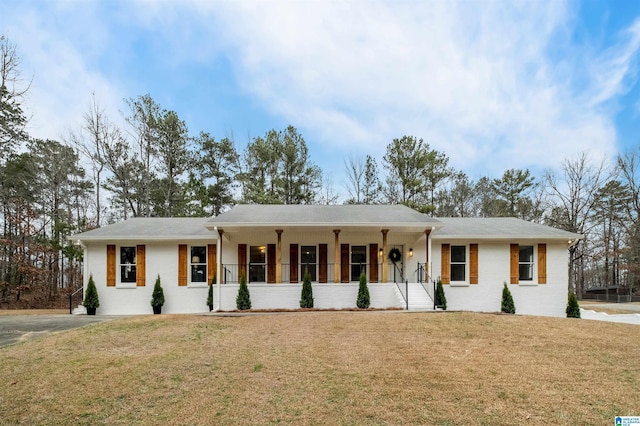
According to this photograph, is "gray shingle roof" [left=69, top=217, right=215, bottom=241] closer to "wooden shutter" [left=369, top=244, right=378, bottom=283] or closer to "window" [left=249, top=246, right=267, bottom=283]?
"window" [left=249, top=246, right=267, bottom=283]

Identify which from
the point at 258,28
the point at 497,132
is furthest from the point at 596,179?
the point at 258,28

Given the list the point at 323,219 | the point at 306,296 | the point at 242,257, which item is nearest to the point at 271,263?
the point at 242,257

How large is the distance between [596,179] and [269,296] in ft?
88.7

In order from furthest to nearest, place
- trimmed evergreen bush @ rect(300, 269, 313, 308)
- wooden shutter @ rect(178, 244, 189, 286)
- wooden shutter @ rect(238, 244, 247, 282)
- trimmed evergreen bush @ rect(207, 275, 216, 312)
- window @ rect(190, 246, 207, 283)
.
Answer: wooden shutter @ rect(238, 244, 247, 282)
window @ rect(190, 246, 207, 283)
wooden shutter @ rect(178, 244, 189, 286)
trimmed evergreen bush @ rect(207, 275, 216, 312)
trimmed evergreen bush @ rect(300, 269, 313, 308)

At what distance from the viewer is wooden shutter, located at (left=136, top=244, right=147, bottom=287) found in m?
13.6

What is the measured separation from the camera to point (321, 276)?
14453 mm

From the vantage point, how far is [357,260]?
581 inches

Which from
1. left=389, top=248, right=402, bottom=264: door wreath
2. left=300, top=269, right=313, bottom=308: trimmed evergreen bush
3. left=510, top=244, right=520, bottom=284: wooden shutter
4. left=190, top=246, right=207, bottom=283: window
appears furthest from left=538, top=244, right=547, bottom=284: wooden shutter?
left=190, top=246, right=207, bottom=283: window

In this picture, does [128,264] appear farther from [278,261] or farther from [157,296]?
[278,261]

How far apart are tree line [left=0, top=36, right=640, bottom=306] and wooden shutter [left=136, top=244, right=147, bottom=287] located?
8725 mm

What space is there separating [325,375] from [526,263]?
1229 cm

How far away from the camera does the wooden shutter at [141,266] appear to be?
1356cm

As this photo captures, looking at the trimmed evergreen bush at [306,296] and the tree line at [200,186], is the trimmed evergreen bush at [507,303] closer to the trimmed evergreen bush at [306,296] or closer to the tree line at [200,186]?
the trimmed evergreen bush at [306,296]

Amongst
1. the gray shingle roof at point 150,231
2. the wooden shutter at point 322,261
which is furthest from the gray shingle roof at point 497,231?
the gray shingle roof at point 150,231
